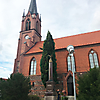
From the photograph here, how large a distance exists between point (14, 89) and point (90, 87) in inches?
357

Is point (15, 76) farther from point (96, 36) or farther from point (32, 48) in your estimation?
point (96, 36)

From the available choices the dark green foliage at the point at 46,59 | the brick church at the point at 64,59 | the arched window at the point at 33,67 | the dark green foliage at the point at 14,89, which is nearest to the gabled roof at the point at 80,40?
the brick church at the point at 64,59

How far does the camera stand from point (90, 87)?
1023cm

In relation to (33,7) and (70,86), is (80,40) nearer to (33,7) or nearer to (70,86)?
(70,86)

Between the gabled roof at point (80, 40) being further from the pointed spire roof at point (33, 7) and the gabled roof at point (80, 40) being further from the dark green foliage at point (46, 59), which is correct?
the pointed spire roof at point (33, 7)

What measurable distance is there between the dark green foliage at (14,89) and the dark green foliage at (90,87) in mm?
7215

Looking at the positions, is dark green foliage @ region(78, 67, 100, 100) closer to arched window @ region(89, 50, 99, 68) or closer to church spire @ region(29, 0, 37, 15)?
arched window @ region(89, 50, 99, 68)

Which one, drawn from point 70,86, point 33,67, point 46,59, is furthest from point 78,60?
point 33,67

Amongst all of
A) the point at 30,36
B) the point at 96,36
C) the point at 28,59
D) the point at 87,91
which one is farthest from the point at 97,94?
the point at 30,36

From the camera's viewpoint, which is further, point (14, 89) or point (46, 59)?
point (46, 59)

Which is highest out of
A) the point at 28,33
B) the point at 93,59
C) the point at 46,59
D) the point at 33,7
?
the point at 33,7

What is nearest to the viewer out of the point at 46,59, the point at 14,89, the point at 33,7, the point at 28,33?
the point at 14,89

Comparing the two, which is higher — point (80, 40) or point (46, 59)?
point (80, 40)

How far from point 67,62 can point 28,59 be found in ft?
31.3
